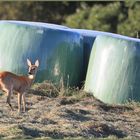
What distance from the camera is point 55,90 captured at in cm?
1430

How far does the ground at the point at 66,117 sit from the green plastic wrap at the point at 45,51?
394 mm

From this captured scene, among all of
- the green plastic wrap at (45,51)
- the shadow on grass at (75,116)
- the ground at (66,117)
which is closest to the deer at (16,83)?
the ground at (66,117)

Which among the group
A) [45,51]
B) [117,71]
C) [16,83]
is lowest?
[16,83]

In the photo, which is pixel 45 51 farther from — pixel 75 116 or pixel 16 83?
pixel 75 116

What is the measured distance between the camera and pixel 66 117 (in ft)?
39.6

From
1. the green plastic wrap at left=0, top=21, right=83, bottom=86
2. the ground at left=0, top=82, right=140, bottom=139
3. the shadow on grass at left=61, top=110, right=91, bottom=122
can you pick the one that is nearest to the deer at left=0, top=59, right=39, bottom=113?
the ground at left=0, top=82, right=140, bottom=139

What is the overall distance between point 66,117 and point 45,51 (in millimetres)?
3019

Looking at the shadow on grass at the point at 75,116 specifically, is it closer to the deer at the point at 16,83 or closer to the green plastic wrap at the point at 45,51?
the deer at the point at 16,83

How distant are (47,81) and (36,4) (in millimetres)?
27943

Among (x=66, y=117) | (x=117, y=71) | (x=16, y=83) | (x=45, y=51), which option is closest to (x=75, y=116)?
(x=66, y=117)

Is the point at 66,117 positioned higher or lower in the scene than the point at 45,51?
lower

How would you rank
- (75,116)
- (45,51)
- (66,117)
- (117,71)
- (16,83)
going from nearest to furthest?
(66,117)
(75,116)
(16,83)
(117,71)
(45,51)

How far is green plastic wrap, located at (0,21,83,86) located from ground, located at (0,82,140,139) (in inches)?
15.5

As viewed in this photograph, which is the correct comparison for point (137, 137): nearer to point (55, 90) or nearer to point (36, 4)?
point (55, 90)
